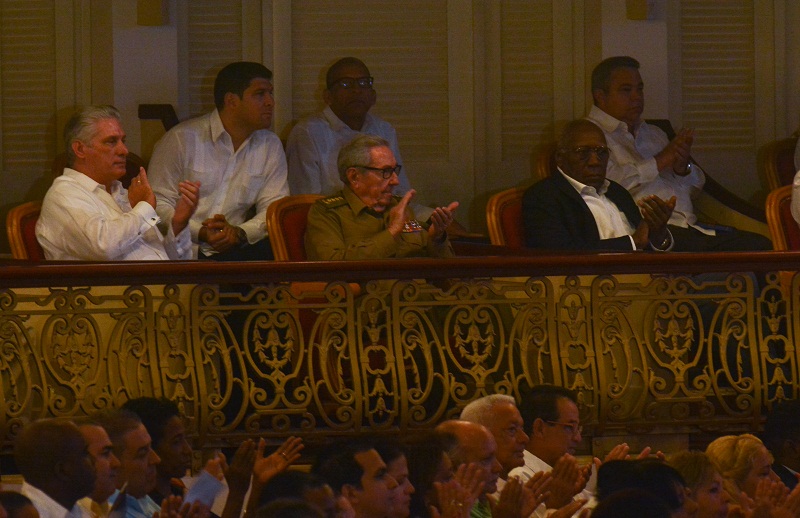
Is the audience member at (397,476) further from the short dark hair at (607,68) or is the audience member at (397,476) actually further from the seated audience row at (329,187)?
the short dark hair at (607,68)

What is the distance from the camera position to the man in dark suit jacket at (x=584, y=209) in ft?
20.8

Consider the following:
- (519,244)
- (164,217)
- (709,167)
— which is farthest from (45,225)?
(709,167)

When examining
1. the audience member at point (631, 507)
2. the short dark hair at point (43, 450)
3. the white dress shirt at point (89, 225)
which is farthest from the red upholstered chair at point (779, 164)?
the short dark hair at point (43, 450)

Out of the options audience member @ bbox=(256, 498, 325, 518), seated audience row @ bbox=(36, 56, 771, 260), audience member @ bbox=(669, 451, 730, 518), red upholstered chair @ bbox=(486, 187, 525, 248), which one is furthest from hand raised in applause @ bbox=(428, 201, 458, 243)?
audience member @ bbox=(256, 498, 325, 518)

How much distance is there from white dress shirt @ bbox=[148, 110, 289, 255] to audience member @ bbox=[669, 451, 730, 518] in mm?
2611

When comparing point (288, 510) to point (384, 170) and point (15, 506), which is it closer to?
point (15, 506)

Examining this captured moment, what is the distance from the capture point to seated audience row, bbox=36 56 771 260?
5.66 metres

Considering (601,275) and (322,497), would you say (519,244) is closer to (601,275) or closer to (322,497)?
(601,275)

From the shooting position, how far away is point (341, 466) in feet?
13.9

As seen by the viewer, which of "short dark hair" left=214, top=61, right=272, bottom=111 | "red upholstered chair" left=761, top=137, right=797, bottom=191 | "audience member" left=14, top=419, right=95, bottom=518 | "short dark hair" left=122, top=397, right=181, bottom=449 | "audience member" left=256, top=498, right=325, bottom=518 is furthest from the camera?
"red upholstered chair" left=761, top=137, right=797, bottom=191

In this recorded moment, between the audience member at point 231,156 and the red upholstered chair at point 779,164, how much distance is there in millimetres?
2531

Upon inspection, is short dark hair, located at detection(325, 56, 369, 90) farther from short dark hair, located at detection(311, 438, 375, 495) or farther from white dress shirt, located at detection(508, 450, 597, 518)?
short dark hair, located at detection(311, 438, 375, 495)

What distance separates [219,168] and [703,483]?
295cm

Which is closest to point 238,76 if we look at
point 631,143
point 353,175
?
point 353,175
